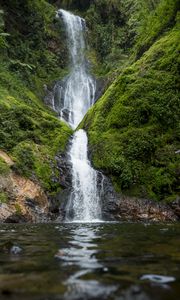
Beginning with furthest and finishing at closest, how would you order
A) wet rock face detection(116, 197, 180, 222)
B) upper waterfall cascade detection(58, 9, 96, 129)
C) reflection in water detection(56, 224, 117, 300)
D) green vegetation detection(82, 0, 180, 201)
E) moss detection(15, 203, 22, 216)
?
upper waterfall cascade detection(58, 9, 96, 129), green vegetation detection(82, 0, 180, 201), wet rock face detection(116, 197, 180, 222), moss detection(15, 203, 22, 216), reflection in water detection(56, 224, 117, 300)

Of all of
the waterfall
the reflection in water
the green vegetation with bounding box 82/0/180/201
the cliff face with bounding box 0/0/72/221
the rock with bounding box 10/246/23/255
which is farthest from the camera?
the green vegetation with bounding box 82/0/180/201

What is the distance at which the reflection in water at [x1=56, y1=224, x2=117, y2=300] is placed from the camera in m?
3.85

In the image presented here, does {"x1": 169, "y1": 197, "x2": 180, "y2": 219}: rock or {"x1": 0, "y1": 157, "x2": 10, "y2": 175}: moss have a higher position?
{"x1": 0, "y1": 157, "x2": 10, "y2": 175}: moss

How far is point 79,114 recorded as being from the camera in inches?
1383

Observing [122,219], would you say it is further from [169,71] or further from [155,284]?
[155,284]

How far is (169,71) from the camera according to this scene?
2330 cm

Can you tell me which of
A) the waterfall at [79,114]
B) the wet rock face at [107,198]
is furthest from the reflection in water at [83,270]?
the waterfall at [79,114]

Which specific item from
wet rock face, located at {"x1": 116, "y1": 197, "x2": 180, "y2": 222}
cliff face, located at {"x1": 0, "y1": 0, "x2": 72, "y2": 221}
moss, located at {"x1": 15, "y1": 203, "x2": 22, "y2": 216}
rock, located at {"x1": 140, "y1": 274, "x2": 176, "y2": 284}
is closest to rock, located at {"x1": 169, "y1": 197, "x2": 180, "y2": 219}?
wet rock face, located at {"x1": 116, "y1": 197, "x2": 180, "y2": 222}

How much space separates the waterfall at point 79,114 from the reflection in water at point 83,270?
37.4ft

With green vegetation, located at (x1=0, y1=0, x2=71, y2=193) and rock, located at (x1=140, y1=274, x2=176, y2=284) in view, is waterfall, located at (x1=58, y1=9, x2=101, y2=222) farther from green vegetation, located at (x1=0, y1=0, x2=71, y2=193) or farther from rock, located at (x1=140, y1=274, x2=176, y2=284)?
rock, located at (x1=140, y1=274, x2=176, y2=284)

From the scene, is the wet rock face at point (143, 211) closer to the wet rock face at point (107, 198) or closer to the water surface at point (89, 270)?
the wet rock face at point (107, 198)

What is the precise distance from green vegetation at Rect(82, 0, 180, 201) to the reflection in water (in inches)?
500

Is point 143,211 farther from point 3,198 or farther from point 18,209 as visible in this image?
point 3,198

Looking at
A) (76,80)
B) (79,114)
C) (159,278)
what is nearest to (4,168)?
(159,278)
